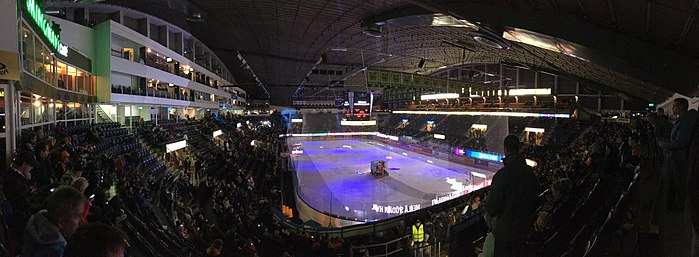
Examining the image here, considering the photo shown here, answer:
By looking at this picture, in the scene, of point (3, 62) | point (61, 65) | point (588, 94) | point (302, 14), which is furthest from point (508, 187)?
point (588, 94)

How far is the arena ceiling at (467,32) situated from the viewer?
27.5 ft

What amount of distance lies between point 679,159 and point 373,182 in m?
20.0

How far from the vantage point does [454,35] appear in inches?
954

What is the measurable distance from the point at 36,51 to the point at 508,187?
15.0m

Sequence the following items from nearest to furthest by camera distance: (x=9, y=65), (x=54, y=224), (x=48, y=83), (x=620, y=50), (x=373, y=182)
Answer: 1. (x=54, y=224)
2. (x=9, y=65)
3. (x=620, y=50)
4. (x=48, y=83)
5. (x=373, y=182)

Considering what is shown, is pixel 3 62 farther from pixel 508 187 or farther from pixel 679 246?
pixel 679 246

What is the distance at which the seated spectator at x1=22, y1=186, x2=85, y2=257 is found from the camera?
183cm

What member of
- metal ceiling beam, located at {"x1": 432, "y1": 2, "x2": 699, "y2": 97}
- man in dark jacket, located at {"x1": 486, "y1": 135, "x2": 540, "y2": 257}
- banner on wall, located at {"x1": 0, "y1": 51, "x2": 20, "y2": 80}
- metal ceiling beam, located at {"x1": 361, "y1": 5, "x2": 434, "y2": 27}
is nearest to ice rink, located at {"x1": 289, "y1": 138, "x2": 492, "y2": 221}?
metal ceiling beam, located at {"x1": 432, "y1": 2, "x2": 699, "y2": 97}

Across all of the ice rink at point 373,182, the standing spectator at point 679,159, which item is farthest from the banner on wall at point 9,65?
the standing spectator at point 679,159

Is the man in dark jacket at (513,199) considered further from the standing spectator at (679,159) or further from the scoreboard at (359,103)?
the scoreboard at (359,103)

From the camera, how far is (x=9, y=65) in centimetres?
740

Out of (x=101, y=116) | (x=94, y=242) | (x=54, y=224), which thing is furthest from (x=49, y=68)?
(x=94, y=242)

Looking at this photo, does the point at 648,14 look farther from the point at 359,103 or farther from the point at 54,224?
the point at 359,103

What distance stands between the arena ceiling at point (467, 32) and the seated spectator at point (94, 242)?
26.3 ft
